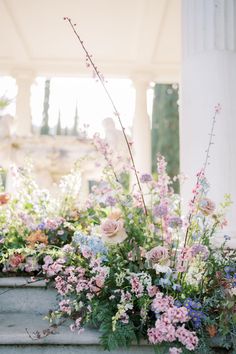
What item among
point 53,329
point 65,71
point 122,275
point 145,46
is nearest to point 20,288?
point 53,329

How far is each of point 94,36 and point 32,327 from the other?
6.33 metres

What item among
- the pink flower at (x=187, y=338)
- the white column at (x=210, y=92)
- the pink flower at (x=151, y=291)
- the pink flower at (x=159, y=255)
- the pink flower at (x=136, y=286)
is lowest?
the pink flower at (x=187, y=338)

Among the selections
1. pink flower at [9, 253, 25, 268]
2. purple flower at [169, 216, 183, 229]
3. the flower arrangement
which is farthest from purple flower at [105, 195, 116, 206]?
pink flower at [9, 253, 25, 268]

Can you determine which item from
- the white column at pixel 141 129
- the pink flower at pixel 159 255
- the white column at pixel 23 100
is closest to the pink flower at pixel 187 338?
the pink flower at pixel 159 255

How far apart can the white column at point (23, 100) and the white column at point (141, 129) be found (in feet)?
7.87

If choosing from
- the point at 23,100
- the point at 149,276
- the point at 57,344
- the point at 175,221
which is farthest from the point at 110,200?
the point at 23,100

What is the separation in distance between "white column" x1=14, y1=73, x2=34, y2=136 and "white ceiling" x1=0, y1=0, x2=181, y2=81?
0.19m

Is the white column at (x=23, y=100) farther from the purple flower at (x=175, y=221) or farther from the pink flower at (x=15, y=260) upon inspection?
the purple flower at (x=175, y=221)

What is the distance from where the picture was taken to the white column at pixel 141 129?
29.7 ft

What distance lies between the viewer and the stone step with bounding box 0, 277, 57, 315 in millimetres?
3064

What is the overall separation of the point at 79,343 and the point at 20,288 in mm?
797

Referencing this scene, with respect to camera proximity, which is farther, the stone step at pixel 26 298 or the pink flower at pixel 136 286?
the stone step at pixel 26 298

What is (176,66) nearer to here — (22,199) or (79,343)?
(22,199)

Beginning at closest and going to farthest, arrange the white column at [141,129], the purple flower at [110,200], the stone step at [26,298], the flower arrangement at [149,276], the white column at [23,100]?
the flower arrangement at [149,276] < the purple flower at [110,200] < the stone step at [26,298] < the white column at [141,129] < the white column at [23,100]
